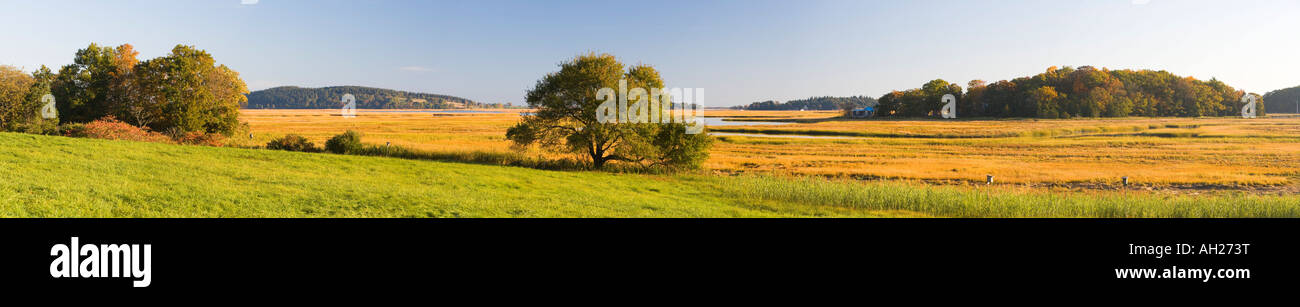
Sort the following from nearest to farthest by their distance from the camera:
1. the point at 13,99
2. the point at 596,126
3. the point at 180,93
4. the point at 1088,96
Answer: the point at 596,126
the point at 13,99
the point at 180,93
the point at 1088,96

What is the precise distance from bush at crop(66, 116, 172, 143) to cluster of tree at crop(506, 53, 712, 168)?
837 inches

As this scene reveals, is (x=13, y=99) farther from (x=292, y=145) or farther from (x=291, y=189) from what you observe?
(x=291, y=189)

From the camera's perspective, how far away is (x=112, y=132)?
31.5 m

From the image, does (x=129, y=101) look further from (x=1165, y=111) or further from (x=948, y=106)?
(x=1165, y=111)

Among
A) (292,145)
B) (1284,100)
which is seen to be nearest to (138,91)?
(292,145)

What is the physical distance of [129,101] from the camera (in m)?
36.8

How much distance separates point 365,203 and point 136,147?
17.1 m

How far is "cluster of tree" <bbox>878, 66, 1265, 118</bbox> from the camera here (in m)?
117

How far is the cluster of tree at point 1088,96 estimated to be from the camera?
117 metres

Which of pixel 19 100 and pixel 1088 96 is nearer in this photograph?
pixel 19 100

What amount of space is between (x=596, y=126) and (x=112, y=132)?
27.2m

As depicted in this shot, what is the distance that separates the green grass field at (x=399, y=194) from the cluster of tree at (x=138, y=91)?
14.4 meters

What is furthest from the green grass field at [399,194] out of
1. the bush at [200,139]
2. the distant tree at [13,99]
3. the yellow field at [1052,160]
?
the distant tree at [13,99]
